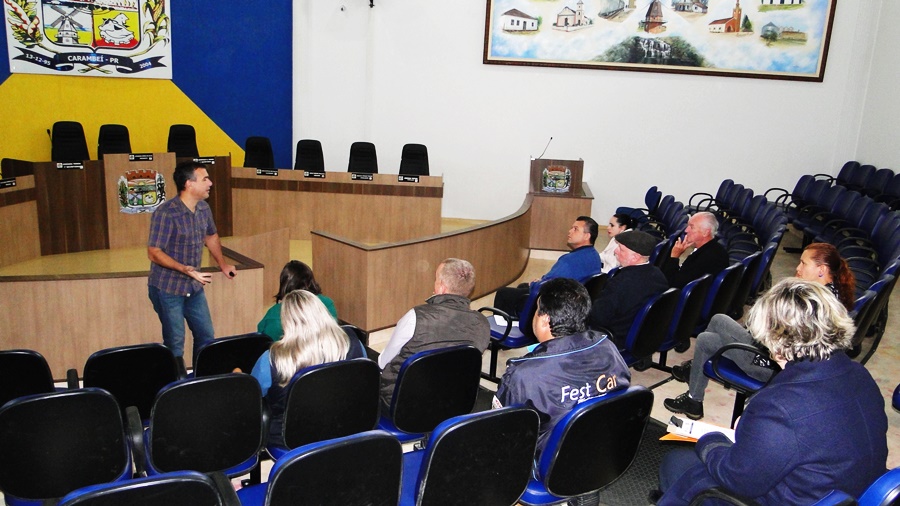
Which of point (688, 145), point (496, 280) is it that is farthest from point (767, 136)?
point (496, 280)

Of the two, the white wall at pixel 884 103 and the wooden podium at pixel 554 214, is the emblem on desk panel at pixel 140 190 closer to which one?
the wooden podium at pixel 554 214

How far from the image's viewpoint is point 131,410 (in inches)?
Result: 107

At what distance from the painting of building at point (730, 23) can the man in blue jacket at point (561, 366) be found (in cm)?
861

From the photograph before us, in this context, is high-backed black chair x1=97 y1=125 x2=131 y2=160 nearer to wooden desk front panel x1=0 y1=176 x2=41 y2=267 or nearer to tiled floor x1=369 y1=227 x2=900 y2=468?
wooden desk front panel x1=0 y1=176 x2=41 y2=267

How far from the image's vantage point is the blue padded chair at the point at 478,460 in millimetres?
2236

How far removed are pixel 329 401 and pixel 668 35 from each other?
29.1 feet

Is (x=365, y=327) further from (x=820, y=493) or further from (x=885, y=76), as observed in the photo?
(x=885, y=76)

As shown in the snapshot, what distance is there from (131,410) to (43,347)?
223cm

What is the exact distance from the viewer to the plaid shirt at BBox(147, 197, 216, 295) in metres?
4.28

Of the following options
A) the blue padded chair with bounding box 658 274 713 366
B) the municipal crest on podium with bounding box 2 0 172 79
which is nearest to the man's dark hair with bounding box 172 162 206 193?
the blue padded chair with bounding box 658 274 713 366

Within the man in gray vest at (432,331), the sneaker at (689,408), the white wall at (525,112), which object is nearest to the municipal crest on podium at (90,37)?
the white wall at (525,112)

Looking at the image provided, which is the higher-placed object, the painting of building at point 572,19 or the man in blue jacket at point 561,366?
Result: the painting of building at point 572,19

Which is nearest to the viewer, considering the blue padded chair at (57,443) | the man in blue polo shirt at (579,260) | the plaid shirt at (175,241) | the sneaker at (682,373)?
the blue padded chair at (57,443)

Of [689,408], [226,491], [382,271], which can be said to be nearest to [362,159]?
[382,271]
